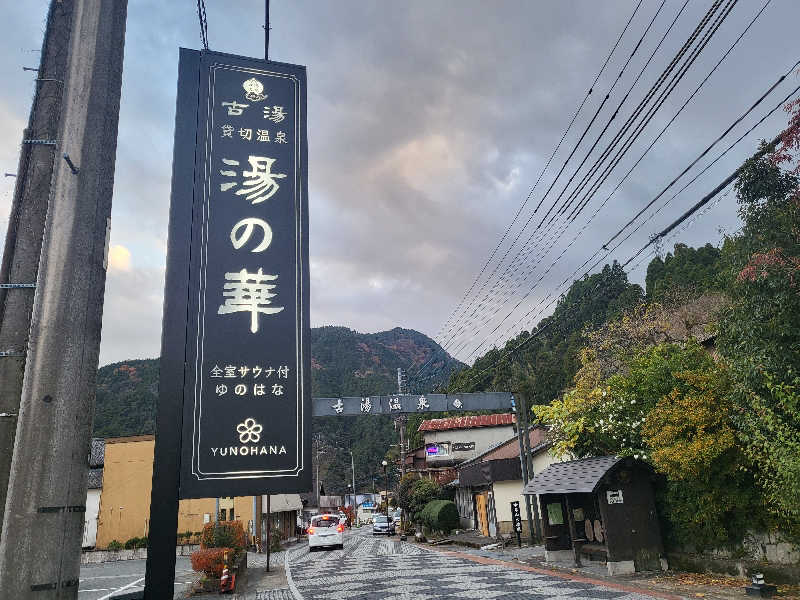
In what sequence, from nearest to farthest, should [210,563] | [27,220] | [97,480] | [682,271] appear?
[27,220] → [210,563] → [97,480] → [682,271]

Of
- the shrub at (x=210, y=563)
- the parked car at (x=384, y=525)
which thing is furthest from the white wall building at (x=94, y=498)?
the shrub at (x=210, y=563)

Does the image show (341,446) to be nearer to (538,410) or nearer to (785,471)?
(538,410)

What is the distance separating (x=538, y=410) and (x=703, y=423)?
635 cm

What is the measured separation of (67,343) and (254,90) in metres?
3.67

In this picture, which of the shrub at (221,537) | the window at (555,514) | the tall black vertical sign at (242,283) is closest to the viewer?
the tall black vertical sign at (242,283)

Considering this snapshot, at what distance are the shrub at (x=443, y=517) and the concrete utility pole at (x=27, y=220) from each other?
30.4 meters

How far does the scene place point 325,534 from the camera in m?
27.8

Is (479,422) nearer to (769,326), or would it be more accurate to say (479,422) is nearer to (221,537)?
(221,537)

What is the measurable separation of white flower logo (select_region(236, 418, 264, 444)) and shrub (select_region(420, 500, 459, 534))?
28.5m

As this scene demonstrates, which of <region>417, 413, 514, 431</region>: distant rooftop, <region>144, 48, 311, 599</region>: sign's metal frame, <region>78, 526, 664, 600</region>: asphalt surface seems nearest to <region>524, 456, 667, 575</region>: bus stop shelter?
<region>78, 526, 664, 600</region>: asphalt surface

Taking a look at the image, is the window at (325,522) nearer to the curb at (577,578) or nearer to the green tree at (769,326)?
the curb at (577,578)

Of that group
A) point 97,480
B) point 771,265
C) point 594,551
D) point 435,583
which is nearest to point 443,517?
point 594,551

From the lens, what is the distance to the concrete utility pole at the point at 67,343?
2.46 meters

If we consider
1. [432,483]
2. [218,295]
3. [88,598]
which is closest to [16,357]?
[218,295]
